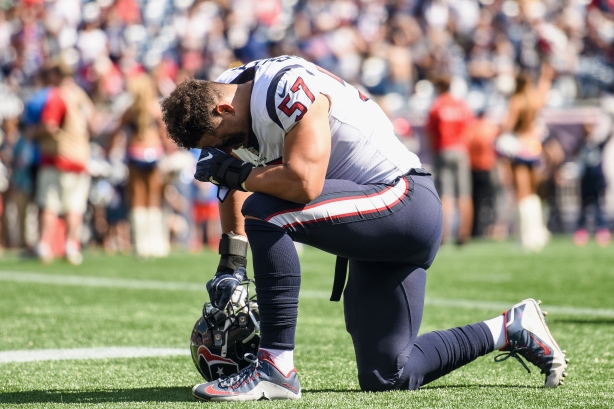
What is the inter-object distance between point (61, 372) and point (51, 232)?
6.76 m

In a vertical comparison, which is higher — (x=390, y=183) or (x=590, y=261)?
(x=390, y=183)

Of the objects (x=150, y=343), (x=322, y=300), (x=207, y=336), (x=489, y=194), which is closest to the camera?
(x=207, y=336)

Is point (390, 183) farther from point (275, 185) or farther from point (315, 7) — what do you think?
point (315, 7)

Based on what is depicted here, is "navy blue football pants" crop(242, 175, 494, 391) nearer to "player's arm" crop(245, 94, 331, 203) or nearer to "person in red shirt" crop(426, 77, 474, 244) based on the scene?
"player's arm" crop(245, 94, 331, 203)

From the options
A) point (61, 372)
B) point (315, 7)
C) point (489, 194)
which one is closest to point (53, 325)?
point (61, 372)

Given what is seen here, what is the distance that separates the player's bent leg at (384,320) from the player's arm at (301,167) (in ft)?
1.60

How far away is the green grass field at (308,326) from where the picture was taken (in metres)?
3.56

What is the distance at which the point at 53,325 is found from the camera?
591 centimetres

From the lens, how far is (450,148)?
12516 mm

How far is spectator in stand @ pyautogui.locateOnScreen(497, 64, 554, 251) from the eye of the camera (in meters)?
11.7

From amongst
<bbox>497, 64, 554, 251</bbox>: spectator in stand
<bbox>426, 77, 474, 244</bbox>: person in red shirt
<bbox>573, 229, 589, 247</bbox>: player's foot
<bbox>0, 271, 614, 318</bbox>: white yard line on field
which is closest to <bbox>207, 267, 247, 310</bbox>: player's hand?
<bbox>0, 271, 614, 318</bbox>: white yard line on field

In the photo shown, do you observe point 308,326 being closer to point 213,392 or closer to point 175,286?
point 213,392

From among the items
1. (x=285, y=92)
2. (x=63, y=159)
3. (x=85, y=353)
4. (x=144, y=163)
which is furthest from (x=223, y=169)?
(x=144, y=163)

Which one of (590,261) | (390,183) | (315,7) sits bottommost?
(590,261)
